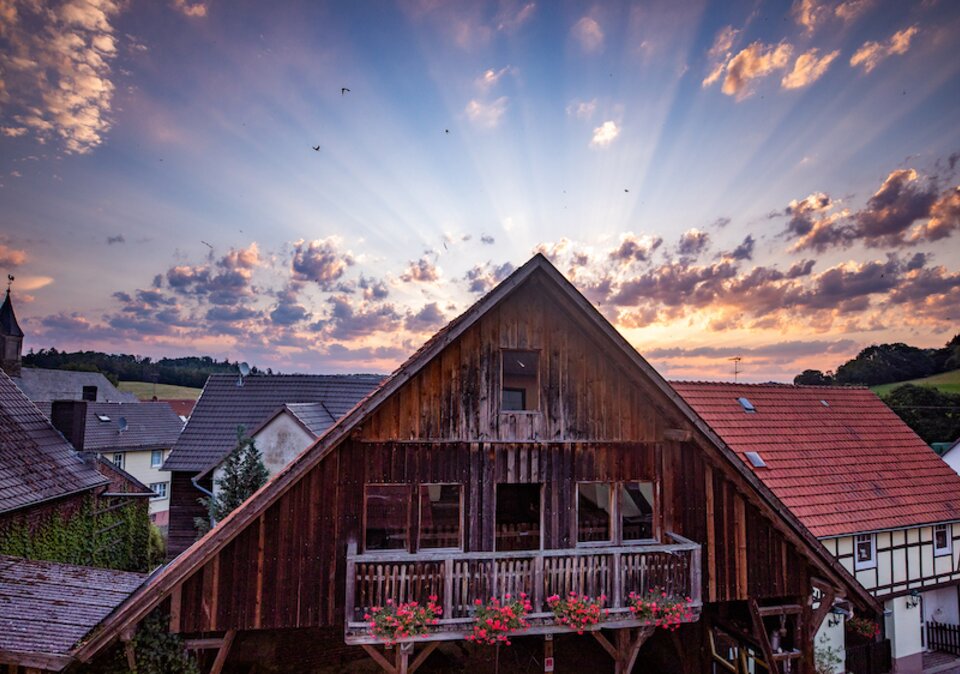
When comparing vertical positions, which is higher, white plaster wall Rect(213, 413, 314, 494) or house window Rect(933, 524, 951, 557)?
white plaster wall Rect(213, 413, 314, 494)

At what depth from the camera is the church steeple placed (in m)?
46.4

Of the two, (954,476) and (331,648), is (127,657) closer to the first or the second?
(331,648)

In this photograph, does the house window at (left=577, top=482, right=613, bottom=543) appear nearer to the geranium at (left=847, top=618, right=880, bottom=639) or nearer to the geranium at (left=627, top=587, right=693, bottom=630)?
the geranium at (left=627, top=587, right=693, bottom=630)

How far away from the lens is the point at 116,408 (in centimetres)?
4325

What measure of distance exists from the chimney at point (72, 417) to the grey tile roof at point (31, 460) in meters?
0.54

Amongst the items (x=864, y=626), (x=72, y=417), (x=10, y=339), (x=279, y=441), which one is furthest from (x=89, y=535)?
(x=10, y=339)

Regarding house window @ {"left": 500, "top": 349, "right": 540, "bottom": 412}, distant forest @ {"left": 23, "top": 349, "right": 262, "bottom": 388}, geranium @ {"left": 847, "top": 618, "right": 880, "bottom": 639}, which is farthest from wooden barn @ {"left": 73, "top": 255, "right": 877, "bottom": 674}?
distant forest @ {"left": 23, "top": 349, "right": 262, "bottom": 388}

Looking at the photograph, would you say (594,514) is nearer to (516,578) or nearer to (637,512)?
(637,512)

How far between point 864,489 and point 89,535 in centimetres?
2440

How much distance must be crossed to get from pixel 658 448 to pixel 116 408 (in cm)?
4473

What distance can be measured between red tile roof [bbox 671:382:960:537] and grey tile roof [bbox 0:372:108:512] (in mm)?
18526

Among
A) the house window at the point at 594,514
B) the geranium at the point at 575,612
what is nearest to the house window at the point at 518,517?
the house window at the point at 594,514

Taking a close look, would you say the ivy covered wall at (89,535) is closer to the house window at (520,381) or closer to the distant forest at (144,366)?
the house window at (520,381)

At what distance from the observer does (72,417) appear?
18594 millimetres
